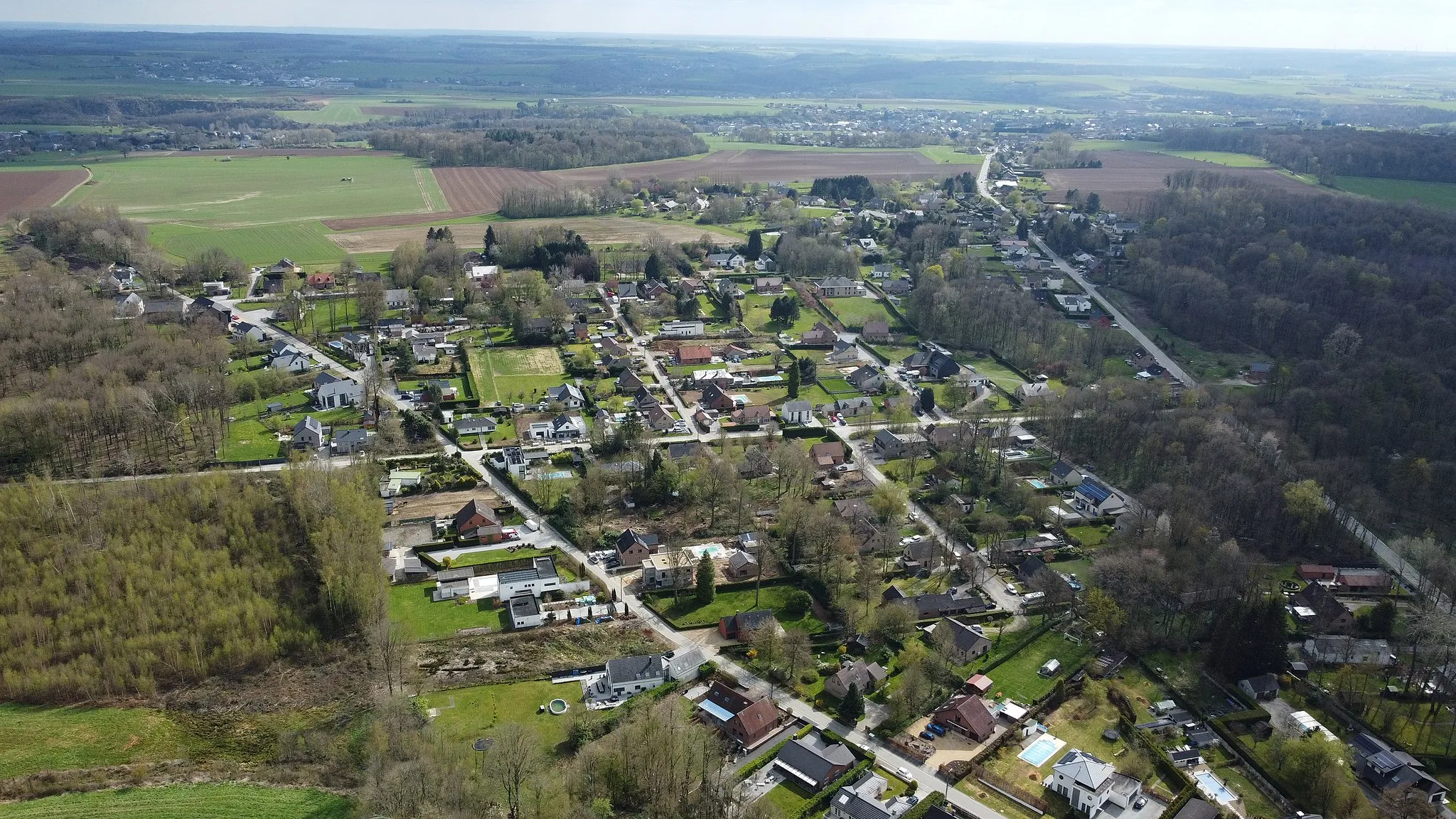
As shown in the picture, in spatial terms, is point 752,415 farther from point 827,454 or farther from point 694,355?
point 694,355

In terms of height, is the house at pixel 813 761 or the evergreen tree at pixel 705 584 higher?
the evergreen tree at pixel 705 584

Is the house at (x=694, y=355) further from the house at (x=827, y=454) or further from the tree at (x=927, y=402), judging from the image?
the house at (x=827, y=454)

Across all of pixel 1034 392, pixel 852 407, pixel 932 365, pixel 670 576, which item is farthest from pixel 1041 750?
pixel 932 365

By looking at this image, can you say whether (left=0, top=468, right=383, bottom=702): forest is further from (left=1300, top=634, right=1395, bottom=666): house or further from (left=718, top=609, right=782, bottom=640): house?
(left=1300, top=634, right=1395, bottom=666): house

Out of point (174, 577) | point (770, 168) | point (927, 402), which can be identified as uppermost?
point (770, 168)

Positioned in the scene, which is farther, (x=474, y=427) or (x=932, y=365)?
(x=932, y=365)

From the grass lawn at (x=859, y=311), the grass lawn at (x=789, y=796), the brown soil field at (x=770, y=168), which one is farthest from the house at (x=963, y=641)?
the brown soil field at (x=770, y=168)
